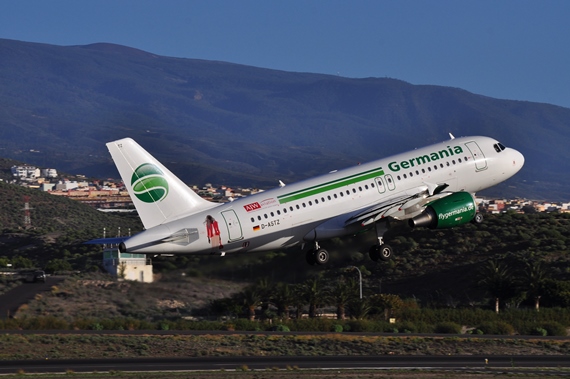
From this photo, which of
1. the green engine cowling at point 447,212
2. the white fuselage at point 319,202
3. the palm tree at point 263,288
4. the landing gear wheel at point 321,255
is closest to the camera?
the white fuselage at point 319,202

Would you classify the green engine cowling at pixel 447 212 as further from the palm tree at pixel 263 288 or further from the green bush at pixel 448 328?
the green bush at pixel 448 328

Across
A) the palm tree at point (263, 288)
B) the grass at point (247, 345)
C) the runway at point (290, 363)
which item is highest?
the palm tree at point (263, 288)

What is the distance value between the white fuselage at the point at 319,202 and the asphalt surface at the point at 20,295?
18.3 metres

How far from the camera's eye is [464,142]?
2714 inches

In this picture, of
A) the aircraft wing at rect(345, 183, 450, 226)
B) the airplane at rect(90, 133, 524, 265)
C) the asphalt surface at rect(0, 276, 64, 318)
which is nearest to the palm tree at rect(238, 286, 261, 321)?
the airplane at rect(90, 133, 524, 265)

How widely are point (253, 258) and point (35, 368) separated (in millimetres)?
15339

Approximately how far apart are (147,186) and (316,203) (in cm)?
967

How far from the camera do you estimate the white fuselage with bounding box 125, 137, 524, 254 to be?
57281 mm

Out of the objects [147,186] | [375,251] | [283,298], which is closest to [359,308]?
[283,298]

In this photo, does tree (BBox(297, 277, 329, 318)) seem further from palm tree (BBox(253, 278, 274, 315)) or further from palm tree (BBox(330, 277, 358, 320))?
palm tree (BBox(253, 278, 274, 315))

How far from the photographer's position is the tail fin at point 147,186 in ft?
185

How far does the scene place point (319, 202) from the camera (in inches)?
2411

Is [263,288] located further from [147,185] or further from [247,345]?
[147,185]

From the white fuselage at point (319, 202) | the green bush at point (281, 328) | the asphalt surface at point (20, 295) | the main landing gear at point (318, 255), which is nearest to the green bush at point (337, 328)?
the green bush at point (281, 328)
